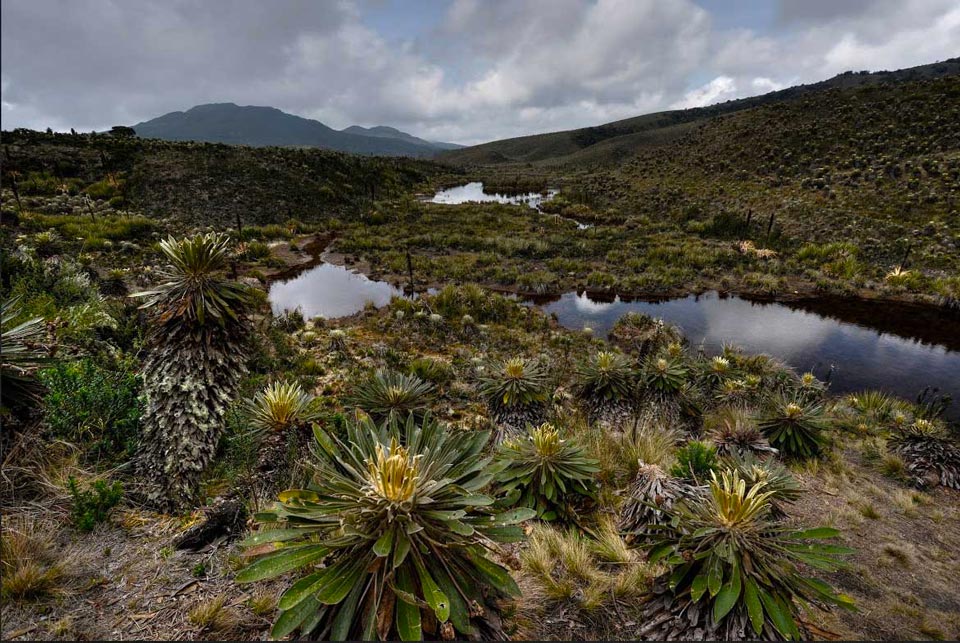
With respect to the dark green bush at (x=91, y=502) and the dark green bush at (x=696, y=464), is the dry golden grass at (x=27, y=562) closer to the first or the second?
the dark green bush at (x=91, y=502)

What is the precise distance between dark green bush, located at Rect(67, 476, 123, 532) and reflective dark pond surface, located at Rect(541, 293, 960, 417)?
14943 mm

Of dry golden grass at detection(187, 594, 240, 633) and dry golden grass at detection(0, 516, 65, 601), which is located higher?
dry golden grass at detection(0, 516, 65, 601)

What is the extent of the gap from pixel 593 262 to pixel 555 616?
2387 cm

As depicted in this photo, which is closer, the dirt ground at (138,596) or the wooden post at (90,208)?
the dirt ground at (138,596)

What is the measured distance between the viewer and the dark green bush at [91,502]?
3.22 meters

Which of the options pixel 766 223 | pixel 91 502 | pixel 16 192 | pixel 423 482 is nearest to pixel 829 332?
pixel 766 223

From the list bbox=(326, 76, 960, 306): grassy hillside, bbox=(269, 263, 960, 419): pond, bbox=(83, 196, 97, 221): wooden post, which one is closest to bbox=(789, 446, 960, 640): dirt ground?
bbox=(269, 263, 960, 419): pond

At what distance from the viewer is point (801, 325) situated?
16547 mm

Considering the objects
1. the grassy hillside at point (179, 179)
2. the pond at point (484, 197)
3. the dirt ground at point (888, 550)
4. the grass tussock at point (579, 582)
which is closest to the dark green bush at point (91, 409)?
the grass tussock at point (579, 582)

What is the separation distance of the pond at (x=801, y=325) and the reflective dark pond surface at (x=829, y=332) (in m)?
0.03

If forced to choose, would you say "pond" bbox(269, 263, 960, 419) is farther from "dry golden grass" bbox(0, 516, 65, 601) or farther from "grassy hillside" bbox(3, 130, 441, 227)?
"grassy hillside" bbox(3, 130, 441, 227)

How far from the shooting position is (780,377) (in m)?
10.9

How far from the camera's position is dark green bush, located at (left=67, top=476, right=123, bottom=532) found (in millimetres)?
3221

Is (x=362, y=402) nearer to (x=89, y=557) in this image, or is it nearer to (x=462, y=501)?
(x=89, y=557)
